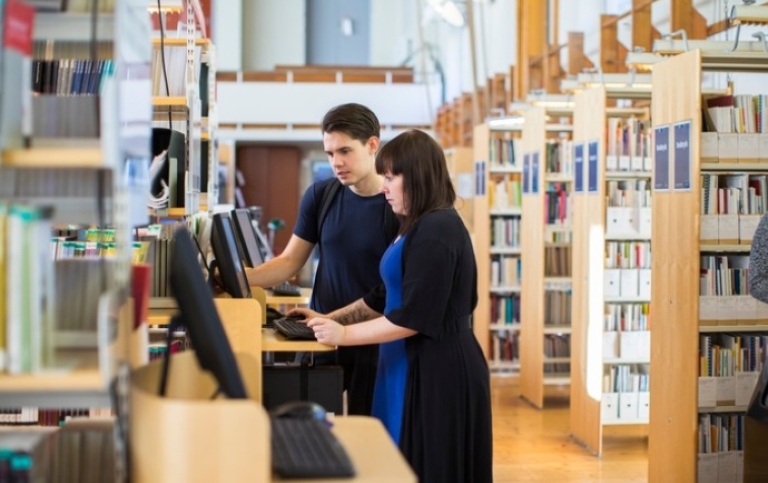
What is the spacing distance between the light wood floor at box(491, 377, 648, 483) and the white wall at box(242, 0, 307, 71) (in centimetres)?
1406

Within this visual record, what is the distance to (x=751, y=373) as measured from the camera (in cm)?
512

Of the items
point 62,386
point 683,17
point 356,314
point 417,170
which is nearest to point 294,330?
point 356,314

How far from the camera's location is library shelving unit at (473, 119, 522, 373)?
952 cm

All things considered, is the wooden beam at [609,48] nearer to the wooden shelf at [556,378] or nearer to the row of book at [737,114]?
the wooden shelf at [556,378]

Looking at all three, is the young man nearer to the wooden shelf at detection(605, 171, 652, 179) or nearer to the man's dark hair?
the man's dark hair

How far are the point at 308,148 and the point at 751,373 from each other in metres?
15.0

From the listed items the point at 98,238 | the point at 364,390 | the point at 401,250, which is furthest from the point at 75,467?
the point at 98,238

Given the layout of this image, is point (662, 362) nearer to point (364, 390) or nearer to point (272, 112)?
point (364, 390)

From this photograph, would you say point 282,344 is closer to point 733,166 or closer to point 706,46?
point 733,166

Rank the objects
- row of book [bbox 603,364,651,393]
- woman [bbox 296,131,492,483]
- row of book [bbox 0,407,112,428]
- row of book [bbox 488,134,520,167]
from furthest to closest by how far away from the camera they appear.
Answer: row of book [bbox 488,134,520,167] → row of book [bbox 603,364,651,393] → row of book [bbox 0,407,112,428] → woman [bbox 296,131,492,483]

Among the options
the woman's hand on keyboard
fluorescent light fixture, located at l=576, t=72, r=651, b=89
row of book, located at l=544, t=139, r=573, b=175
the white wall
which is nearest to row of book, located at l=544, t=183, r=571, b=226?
row of book, located at l=544, t=139, r=573, b=175

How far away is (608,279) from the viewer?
6.69 m

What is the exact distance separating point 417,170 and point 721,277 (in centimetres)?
229

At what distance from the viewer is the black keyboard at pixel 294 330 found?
11.8 feet
